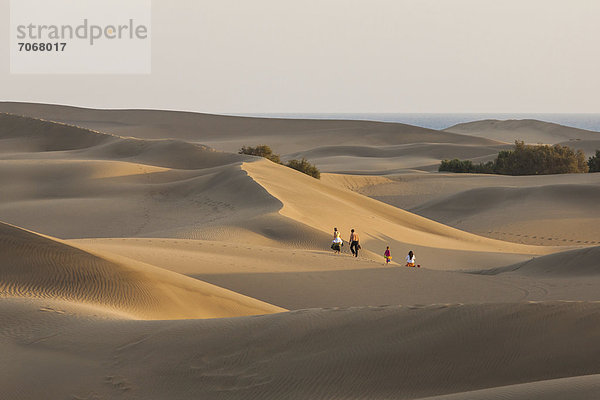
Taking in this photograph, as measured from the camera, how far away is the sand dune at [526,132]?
4938 inches

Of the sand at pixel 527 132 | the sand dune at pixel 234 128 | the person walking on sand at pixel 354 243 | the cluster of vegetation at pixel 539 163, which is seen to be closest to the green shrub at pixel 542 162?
the cluster of vegetation at pixel 539 163

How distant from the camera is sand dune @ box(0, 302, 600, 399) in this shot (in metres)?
6.16

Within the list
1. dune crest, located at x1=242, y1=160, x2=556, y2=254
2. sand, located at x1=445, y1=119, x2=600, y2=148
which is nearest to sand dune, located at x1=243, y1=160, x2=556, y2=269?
dune crest, located at x1=242, y1=160, x2=556, y2=254

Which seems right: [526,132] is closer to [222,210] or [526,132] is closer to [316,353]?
[222,210]

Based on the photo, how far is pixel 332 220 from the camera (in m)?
24.3

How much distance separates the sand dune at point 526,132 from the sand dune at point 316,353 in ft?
382

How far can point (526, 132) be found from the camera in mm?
141125

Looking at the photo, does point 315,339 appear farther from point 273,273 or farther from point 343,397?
point 273,273

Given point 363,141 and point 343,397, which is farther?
point 363,141

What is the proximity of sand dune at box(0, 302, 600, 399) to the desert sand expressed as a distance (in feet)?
0.06

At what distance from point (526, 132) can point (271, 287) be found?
134141 millimetres

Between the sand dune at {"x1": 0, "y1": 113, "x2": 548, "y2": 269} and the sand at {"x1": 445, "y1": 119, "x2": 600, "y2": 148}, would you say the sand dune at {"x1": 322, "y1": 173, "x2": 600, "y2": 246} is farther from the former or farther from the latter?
the sand at {"x1": 445, "y1": 119, "x2": 600, "y2": 148}

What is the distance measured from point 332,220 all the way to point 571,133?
114 metres

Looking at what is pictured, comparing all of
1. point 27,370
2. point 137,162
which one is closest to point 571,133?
point 137,162
